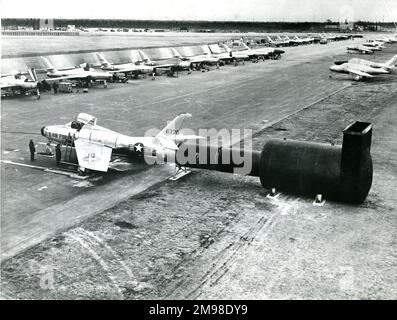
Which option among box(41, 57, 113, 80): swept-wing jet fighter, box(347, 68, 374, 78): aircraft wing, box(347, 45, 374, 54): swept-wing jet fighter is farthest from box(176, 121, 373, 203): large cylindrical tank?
box(347, 45, 374, 54): swept-wing jet fighter

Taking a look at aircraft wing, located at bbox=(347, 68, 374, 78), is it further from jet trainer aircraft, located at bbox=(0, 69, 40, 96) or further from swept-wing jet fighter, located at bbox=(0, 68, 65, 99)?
jet trainer aircraft, located at bbox=(0, 69, 40, 96)

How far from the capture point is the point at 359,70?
6425 centimetres

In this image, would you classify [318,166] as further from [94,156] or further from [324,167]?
[94,156]

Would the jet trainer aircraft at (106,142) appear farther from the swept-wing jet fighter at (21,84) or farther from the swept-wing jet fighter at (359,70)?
the swept-wing jet fighter at (359,70)

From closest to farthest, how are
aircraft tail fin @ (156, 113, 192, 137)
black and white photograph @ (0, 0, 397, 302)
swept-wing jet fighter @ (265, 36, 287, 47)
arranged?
black and white photograph @ (0, 0, 397, 302) < aircraft tail fin @ (156, 113, 192, 137) < swept-wing jet fighter @ (265, 36, 287, 47)

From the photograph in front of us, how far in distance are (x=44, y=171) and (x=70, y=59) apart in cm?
6828

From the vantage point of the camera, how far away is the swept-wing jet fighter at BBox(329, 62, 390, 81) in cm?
6312

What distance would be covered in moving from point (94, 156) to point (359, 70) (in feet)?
170

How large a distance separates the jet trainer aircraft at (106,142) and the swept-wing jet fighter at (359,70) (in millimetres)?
46194

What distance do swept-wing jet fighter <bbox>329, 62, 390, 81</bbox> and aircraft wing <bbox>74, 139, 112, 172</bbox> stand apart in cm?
4896

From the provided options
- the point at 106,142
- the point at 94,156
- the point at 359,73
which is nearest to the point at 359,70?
the point at 359,73

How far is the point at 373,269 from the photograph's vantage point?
46.5 feet

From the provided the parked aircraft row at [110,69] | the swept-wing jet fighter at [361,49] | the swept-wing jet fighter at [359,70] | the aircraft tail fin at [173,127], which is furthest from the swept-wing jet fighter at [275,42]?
the aircraft tail fin at [173,127]
